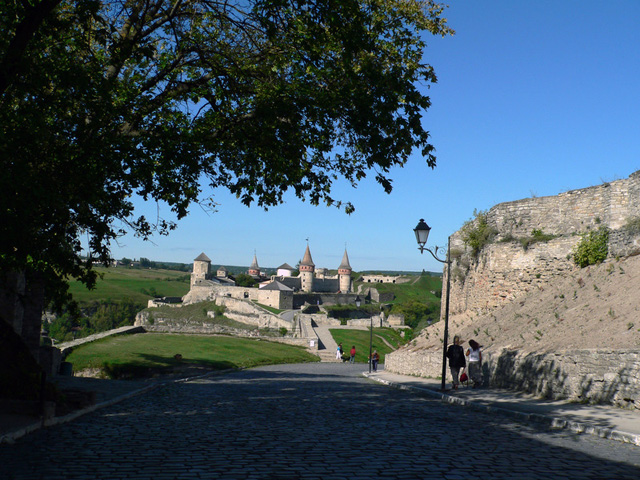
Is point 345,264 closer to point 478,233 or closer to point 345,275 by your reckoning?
point 345,275

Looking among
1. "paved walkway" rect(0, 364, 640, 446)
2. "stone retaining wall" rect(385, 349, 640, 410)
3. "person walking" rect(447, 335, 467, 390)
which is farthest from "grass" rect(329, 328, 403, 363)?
"paved walkway" rect(0, 364, 640, 446)

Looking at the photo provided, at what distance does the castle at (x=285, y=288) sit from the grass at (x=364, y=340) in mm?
46849

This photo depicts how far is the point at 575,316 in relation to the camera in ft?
55.7

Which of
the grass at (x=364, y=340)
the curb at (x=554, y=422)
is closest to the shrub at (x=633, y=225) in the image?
the curb at (x=554, y=422)

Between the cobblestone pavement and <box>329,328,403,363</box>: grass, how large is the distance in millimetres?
45880

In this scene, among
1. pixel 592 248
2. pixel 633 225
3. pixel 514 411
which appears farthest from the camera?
pixel 592 248

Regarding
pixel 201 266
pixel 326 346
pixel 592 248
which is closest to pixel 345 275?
pixel 201 266

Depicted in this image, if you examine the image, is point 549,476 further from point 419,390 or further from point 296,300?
point 296,300

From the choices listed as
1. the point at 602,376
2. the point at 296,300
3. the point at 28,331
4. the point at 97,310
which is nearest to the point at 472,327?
the point at 602,376

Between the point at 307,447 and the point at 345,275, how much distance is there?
554ft

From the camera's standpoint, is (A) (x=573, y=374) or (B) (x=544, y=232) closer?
(A) (x=573, y=374)

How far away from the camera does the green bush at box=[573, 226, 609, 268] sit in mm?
20047

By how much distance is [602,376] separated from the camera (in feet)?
39.4

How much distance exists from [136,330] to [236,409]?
34.1m
